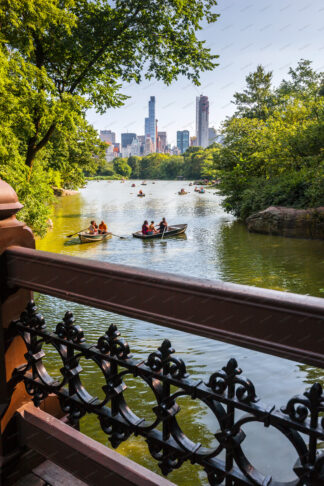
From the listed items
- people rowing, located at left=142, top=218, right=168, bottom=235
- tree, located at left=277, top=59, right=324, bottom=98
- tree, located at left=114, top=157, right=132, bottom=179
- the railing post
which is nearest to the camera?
the railing post

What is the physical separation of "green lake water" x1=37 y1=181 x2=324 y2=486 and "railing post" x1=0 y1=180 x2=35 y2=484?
8.73ft

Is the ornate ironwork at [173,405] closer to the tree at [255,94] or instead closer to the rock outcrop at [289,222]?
the rock outcrop at [289,222]

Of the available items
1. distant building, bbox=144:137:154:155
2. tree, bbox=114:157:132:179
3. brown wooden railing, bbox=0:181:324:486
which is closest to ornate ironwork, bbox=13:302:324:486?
brown wooden railing, bbox=0:181:324:486

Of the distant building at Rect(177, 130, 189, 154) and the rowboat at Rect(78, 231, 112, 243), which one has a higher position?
the distant building at Rect(177, 130, 189, 154)

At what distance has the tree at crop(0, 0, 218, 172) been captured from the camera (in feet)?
36.2

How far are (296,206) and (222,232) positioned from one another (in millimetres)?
4374

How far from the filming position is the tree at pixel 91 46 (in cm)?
1102

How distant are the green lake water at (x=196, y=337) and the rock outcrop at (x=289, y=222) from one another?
2.16 ft

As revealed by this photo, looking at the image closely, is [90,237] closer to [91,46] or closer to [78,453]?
[91,46]

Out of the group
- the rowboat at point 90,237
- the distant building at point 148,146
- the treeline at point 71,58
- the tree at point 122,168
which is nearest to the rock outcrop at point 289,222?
the rowboat at point 90,237

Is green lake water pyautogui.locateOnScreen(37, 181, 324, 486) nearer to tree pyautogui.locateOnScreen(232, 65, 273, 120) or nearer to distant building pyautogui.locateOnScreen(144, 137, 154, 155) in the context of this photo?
tree pyautogui.locateOnScreen(232, 65, 273, 120)

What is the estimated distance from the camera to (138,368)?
1467 millimetres

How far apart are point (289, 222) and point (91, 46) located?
13226 millimetres

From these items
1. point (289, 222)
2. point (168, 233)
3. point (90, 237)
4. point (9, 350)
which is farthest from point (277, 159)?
point (9, 350)
